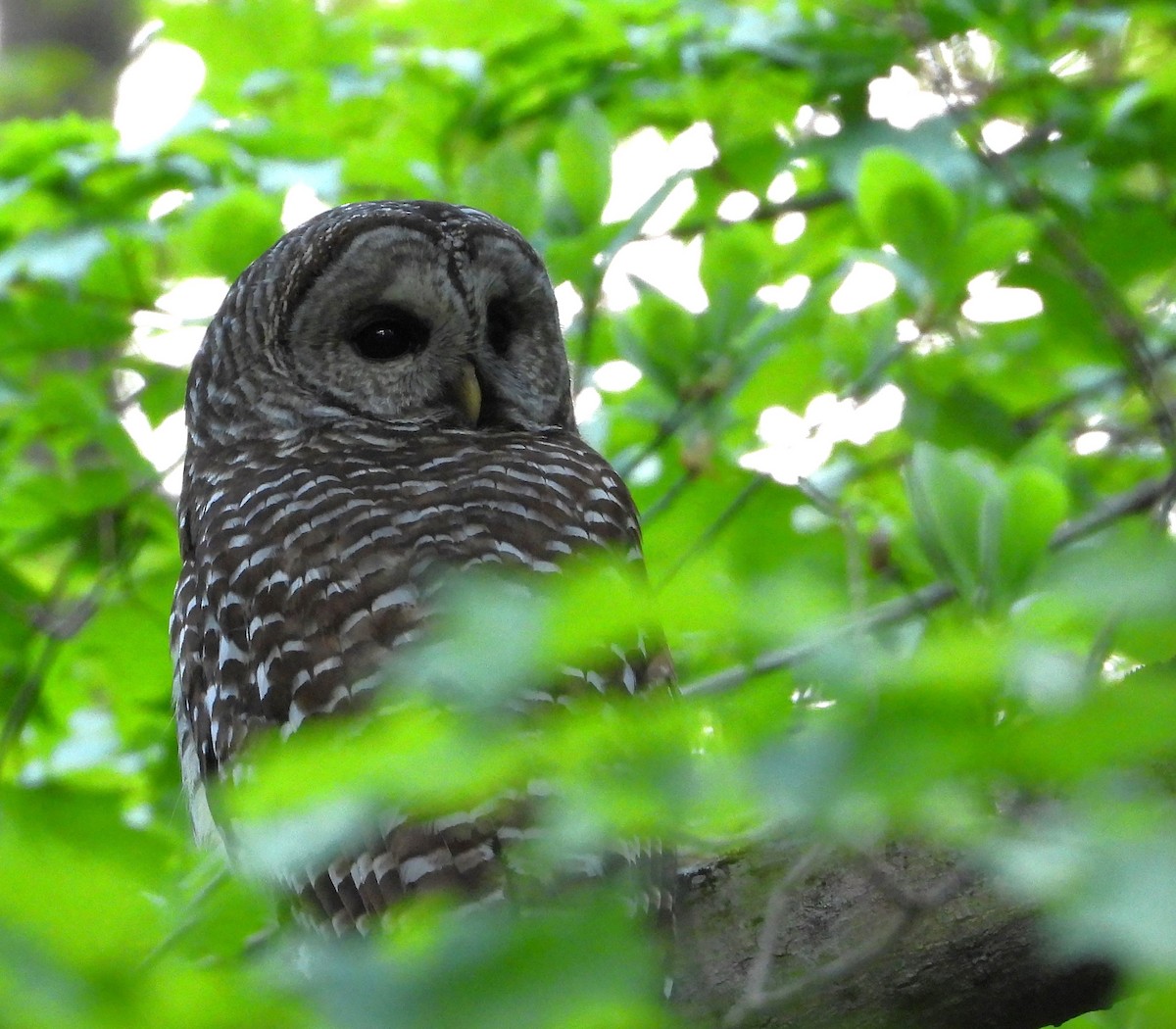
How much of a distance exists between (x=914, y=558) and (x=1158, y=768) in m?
1.22

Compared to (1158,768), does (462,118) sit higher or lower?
higher

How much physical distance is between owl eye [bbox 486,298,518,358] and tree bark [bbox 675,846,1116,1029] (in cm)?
186

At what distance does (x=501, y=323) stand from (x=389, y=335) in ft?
0.95

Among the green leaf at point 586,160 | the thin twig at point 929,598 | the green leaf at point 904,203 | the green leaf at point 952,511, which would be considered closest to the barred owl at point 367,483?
the thin twig at point 929,598

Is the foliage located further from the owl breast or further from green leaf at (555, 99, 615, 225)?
the owl breast

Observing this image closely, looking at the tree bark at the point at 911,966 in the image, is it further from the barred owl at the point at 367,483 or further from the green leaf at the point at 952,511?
the green leaf at the point at 952,511

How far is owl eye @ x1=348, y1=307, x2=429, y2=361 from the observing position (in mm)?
3461

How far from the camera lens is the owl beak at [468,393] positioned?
3332mm

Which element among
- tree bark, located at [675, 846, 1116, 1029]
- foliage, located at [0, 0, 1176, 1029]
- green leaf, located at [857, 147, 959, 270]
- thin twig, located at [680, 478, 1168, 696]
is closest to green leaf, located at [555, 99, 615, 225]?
foliage, located at [0, 0, 1176, 1029]

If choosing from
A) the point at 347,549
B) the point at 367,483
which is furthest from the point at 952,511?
the point at 367,483

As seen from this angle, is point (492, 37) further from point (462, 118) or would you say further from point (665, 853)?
point (665, 853)

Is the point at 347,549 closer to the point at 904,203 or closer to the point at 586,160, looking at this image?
the point at 586,160

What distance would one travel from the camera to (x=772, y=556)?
10.1 ft

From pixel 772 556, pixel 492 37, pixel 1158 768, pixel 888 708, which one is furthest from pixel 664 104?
pixel 888 708
